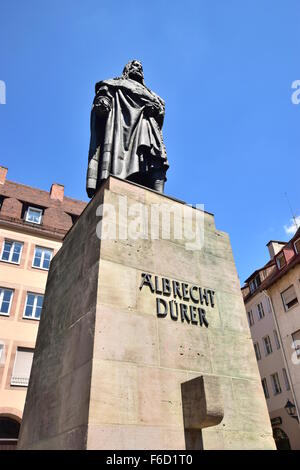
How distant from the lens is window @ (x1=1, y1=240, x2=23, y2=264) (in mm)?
24766

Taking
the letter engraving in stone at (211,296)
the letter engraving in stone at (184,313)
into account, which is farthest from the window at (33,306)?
the letter engraving in stone at (184,313)

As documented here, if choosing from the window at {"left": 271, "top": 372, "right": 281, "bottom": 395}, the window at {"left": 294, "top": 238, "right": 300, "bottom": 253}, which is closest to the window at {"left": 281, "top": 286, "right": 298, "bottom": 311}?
the window at {"left": 294, "top": 238, "right": 300, "bottom": 253}

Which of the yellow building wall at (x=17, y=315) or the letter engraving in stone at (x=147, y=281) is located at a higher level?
the yellow building wall at (x=17, y=315)

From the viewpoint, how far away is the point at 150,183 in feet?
23.3

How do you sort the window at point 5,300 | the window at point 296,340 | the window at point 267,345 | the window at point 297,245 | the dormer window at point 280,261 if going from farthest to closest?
the window at point 267,345 < the dormer window at point 280,261 < the window at point 297,245 < the window at point 296,340 < the window at point 5,300

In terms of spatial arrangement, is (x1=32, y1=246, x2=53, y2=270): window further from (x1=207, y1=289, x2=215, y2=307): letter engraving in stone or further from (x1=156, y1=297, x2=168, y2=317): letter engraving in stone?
(x1=156, y1=297, x2=168, y2=317): letter engraving in stone

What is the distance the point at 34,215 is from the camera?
94.3ft

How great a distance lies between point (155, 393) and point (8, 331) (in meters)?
20.7

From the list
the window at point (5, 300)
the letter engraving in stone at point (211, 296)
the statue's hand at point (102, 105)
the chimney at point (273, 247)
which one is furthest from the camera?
the chimney at point (273, 247)

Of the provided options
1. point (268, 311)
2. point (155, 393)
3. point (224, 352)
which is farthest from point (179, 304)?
point (268, 311)

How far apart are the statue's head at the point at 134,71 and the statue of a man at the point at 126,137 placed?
0.52 m

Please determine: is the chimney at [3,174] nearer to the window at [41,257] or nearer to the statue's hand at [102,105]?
the window at [41,257]

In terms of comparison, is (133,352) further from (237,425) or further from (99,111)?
(99,111)

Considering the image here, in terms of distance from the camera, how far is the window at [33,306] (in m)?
23.2
